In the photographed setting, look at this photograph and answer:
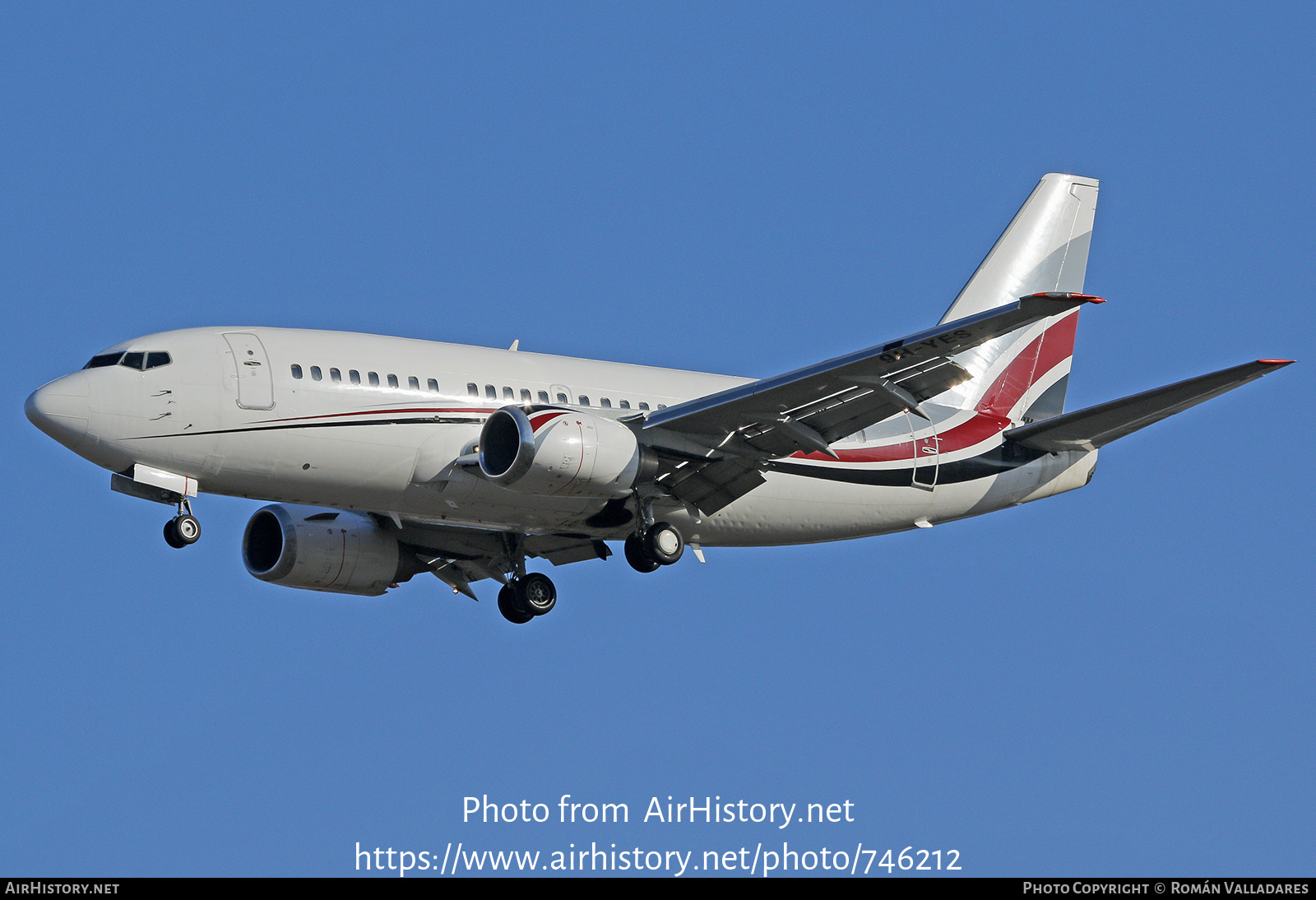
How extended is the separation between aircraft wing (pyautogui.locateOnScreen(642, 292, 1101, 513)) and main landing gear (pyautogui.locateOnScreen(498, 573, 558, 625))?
426 centimetres

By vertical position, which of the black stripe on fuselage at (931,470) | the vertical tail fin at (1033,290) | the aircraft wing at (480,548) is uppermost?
the vertical tail fin at (1033,290)

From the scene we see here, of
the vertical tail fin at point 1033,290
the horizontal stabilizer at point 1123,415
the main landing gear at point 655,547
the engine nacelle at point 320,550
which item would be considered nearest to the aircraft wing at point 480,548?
the engine nacelle at point 320,550

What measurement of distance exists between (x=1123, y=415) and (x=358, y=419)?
15.0 m

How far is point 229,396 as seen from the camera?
28.7m

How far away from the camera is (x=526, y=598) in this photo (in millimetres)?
34625

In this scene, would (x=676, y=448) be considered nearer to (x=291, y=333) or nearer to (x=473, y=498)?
(x=473, y=498)

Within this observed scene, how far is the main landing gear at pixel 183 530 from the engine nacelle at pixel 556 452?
5.11m

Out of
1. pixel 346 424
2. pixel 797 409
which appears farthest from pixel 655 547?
pixel 346 424

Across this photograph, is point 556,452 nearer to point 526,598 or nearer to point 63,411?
point 526,598

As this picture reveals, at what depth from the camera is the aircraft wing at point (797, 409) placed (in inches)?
1059

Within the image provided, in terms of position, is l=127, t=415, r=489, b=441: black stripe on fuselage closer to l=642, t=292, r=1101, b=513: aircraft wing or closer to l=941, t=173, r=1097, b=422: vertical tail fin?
l=642, t=292, r=1101, b=513: aircraft wing

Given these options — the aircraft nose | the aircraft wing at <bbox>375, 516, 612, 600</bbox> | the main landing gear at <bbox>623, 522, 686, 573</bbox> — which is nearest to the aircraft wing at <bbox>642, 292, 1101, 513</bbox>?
the main landing gear at <bbox>623, 522, 686, 573</bbox>

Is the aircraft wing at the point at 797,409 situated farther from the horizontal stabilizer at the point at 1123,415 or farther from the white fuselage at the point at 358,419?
the horizontal stabilizer at the point at 1123,415

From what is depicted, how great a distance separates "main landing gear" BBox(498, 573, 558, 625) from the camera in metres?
34.7
